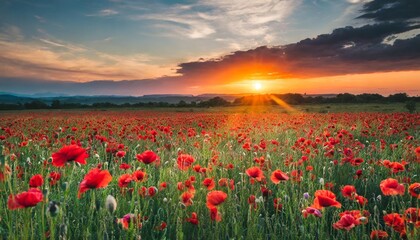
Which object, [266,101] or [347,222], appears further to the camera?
[266,101]

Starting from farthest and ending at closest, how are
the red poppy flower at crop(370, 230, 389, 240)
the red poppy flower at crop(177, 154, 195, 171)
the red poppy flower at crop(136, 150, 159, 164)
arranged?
the red poppy flower at crop(177, 154, 195, 171), the red poppy flower at crop(136, 150, 159, 164), the red poppy flower at crop(370, 230, 389, 240)

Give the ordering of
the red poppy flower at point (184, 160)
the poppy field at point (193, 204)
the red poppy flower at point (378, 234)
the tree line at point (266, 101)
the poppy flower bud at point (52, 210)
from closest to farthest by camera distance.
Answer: the poppy flower bud at point (52, 210)
the poppy field at point (193, 204)
the red poppy flower at point (378, 234)
the red poppy flower at point (184, 160)
the tree line at point (266, 101)

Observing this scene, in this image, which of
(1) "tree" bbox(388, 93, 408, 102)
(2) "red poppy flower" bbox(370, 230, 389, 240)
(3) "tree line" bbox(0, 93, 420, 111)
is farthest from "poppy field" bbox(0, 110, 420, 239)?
(1) "tree" bbox(388, 93, 408, 102)

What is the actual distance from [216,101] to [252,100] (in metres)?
7.02

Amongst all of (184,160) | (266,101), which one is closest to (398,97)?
(266,101)

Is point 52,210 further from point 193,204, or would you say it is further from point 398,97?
point 398,97

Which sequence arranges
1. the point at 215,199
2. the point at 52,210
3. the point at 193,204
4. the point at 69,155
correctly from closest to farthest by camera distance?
1. the point at 52,210
2. the point at 69,155
3. the point at 215,199
4. the point at 193,204

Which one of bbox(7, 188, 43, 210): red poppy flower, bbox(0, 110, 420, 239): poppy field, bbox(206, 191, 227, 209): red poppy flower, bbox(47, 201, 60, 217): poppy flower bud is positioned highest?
bbox(7, 188, 43, 210): red poppy flower

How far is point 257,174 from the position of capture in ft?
9.91

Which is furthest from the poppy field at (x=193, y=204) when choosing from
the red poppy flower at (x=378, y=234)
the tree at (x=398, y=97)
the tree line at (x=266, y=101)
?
the tree at (x=398, y=97)

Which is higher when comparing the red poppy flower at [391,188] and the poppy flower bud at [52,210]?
the poppy flower bud at [52,210]

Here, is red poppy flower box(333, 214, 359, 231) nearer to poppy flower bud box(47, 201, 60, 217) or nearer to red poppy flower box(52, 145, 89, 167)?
poppy flower bud box(47, 201, 60, 217)

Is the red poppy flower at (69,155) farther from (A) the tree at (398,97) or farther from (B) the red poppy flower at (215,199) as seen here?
(A) the tree at (398,97)

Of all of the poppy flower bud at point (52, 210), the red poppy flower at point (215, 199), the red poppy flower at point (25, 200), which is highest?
the red poppy flower at point (25, 200)
